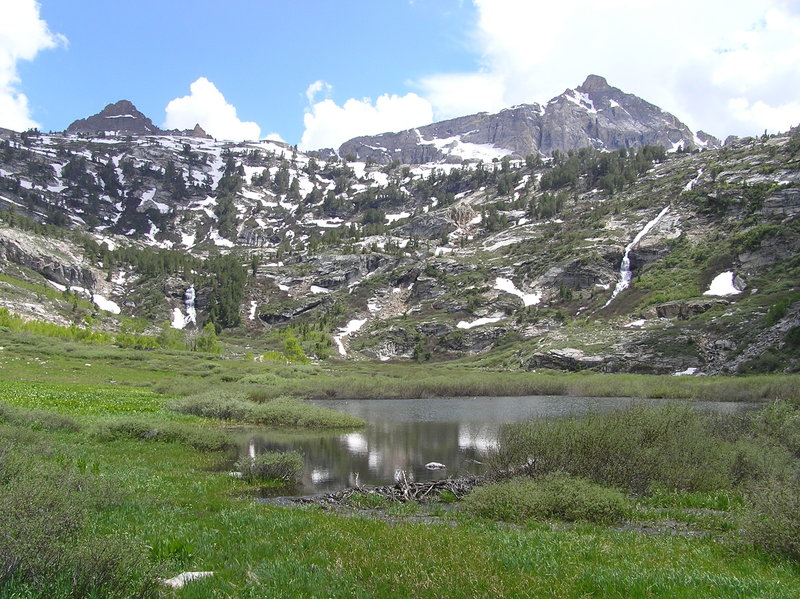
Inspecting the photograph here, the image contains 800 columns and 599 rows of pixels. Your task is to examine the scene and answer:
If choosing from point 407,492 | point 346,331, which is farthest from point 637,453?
point 346,331

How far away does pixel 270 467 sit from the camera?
25.7 m

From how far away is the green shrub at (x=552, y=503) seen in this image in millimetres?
17406

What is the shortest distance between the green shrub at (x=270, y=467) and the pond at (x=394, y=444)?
3.63ft

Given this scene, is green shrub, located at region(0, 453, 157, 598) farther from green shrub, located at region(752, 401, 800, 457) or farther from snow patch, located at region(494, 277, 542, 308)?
snow patch, located at region(494, 277, 542, 308)

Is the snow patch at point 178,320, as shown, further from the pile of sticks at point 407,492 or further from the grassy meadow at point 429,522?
Answer: the pile of sticks at point 407,492

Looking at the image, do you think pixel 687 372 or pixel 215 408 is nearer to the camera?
pixel 215 408

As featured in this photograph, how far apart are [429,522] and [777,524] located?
9723mm

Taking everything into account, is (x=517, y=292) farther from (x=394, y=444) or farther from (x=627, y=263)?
(x=394, y=444)

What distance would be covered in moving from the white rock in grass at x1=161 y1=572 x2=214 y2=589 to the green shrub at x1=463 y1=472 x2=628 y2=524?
434 inches

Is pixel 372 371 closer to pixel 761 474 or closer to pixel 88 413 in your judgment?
pixel 88 413

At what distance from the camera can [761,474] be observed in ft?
74.8

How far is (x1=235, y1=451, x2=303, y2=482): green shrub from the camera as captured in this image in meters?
25.5

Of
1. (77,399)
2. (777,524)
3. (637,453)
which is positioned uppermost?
(777,524)

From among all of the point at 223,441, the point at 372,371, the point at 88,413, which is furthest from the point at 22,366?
the point at 372,371
